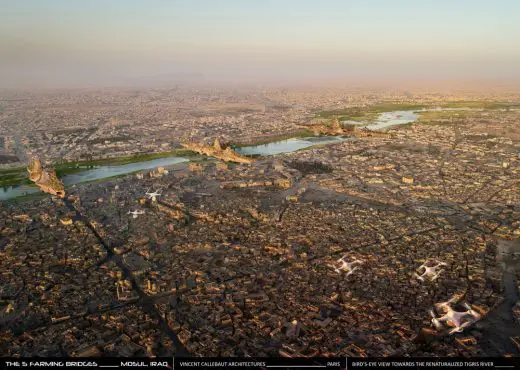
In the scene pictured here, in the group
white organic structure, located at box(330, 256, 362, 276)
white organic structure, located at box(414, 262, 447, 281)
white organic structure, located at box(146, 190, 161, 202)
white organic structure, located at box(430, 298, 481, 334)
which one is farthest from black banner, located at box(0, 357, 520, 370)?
white organic structure, located at box(146, 190, 161, 202)

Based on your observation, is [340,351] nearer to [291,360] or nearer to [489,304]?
[291,360]

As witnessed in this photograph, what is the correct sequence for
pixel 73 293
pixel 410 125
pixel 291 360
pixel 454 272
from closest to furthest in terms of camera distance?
pixel 291 360
pixel 73 293
pixel 454 272
pixel 410 125

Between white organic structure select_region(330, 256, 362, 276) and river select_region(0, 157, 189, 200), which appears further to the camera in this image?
river select_region(0, 157, 189, 200)

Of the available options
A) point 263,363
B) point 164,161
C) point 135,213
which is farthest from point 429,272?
point 164,161

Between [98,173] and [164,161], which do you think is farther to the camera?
[164,161]

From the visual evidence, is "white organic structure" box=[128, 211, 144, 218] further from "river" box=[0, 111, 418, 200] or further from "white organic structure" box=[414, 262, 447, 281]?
"white organic structure" box=[414, 262, 447, 281]

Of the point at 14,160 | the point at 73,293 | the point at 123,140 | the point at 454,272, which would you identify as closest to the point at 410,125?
the point at 123,140

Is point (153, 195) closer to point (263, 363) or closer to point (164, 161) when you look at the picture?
point (164, 161)

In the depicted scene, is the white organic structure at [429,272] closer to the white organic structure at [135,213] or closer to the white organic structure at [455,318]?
the white organic structure at [455,318]
